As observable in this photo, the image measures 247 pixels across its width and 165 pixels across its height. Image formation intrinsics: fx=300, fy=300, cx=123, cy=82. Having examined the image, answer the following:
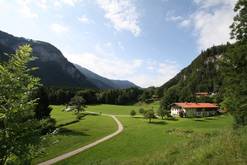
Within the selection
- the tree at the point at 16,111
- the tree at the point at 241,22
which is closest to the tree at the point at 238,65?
the tree at the point at 241,22

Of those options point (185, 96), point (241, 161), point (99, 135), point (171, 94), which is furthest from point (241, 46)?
point (185, 96)

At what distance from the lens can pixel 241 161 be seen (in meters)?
15.0

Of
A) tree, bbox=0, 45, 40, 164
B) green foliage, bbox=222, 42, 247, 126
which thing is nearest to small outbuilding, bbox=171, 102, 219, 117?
green foliage, bbox=222, 42, 247, 126

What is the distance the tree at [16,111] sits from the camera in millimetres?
8172

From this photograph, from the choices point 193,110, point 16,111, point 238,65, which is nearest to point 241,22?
point 238,65

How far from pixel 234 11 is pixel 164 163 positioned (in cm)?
1911

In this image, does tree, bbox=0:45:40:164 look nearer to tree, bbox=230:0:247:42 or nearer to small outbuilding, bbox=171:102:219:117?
tree, bbox=230:0:247:42

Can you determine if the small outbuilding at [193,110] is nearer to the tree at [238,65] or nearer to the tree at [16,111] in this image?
the tree at [238,65]

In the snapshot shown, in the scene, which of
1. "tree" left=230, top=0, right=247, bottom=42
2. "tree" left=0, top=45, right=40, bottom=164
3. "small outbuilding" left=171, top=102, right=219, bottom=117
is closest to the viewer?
"tree" left=0, top=45, right=40, bottom=164

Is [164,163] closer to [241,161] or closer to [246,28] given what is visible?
[241,161]

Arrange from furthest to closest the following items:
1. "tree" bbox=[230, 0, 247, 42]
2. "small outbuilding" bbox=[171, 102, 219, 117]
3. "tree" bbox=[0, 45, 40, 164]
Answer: "small outbuilding" bbox=[171, 102, 219, 117], "tree" bbox=[230, 0, 247, 42], "tree" bbox=[0, 45, 40, 164]

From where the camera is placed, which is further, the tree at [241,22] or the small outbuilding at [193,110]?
the small outbuilding at [193,110]

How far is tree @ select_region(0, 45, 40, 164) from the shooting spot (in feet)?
26.8

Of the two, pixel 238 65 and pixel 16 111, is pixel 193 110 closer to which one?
pixel 238 65
